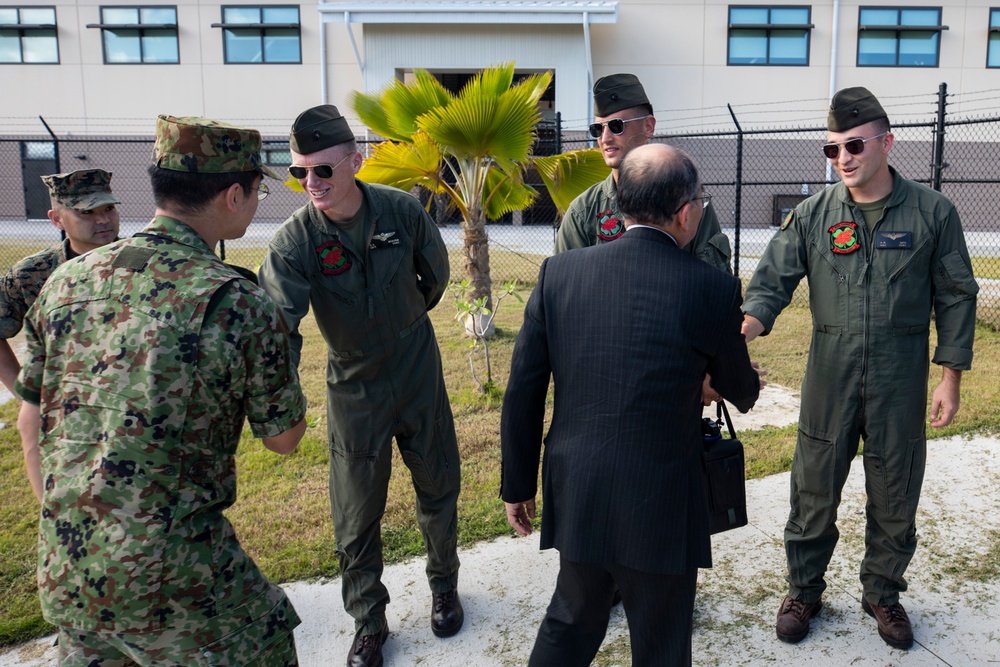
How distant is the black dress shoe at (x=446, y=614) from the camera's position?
10.8 feet

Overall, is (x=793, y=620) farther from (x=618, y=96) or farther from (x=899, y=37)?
(x=899, y=37)

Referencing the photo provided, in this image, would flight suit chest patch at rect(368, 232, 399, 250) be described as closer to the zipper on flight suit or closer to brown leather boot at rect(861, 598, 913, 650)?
the zipper on flight suit

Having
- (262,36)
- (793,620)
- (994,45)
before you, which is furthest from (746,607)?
(994,45)

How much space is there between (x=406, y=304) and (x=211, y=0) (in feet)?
67.2

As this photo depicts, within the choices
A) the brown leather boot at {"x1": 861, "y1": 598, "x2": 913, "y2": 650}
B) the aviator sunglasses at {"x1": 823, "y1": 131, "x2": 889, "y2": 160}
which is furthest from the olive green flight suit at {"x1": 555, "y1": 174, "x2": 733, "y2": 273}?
the brown leather boot at {"x1": 861, "y1": 598, "x2": 913, "y2": 650}

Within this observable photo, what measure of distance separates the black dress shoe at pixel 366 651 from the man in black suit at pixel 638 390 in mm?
1082

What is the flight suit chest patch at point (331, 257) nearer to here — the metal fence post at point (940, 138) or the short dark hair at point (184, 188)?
the short dark hair at point (184, 188)

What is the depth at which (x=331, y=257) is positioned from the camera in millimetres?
3051

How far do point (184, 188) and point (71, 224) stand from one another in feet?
6.53

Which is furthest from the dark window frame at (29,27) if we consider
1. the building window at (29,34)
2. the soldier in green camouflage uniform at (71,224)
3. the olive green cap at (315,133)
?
the olive green cap at (315,133)

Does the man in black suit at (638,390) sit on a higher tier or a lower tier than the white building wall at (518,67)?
lower

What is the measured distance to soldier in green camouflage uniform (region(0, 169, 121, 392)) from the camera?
321 centimetres

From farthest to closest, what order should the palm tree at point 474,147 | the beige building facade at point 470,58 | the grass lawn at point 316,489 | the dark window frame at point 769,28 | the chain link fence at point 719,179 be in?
the dark window frame at point 769,28 → the beige building facade at point 470,58 → the chain link fence at point 719,179 → the palm tree at point 474,147 → the grass lawn at point 316,489

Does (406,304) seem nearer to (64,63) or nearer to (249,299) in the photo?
(249,299)
